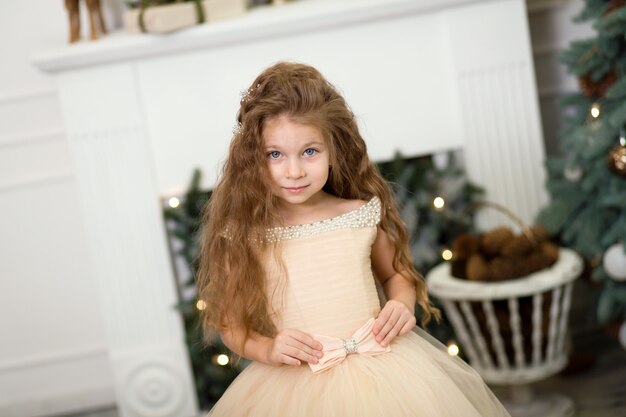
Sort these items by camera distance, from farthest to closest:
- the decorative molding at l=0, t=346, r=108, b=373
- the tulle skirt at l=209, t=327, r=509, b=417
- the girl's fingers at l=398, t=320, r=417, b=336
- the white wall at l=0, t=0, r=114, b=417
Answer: the decorative molding at l=0, t=346, r=108, b=373 < the white wall at l=0, t=0, r=114, b=417 < the girl's fingers at l=398, t=320, r=417, b=336 < the tulle skirt at l=209, t=327, r=509, b=417

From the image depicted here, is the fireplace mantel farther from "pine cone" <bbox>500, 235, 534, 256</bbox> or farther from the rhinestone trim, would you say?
the rhinestone trim

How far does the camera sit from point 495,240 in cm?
302

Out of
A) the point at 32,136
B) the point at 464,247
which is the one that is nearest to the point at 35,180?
the point at 32,136

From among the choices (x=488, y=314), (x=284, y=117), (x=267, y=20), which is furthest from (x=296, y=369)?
(x=267, y=20)

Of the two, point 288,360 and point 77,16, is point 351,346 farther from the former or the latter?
point 77,16

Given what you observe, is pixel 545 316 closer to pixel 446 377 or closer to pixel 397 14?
pixel 397 14

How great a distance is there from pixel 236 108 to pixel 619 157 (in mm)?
→ 1324

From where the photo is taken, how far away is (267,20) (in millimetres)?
3000

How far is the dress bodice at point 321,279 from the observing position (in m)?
1.78

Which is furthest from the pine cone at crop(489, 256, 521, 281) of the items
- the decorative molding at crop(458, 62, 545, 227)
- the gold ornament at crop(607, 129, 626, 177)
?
the gold ornament at crop(607, 129, 626, 177)

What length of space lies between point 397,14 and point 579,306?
56.2 inches

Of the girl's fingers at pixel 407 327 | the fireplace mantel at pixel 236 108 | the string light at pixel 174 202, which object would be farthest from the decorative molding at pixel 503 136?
the girl's fingers at pixel 407 327

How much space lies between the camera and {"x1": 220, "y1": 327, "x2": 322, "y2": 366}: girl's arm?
170 centimetres

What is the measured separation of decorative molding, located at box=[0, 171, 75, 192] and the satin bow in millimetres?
1964
